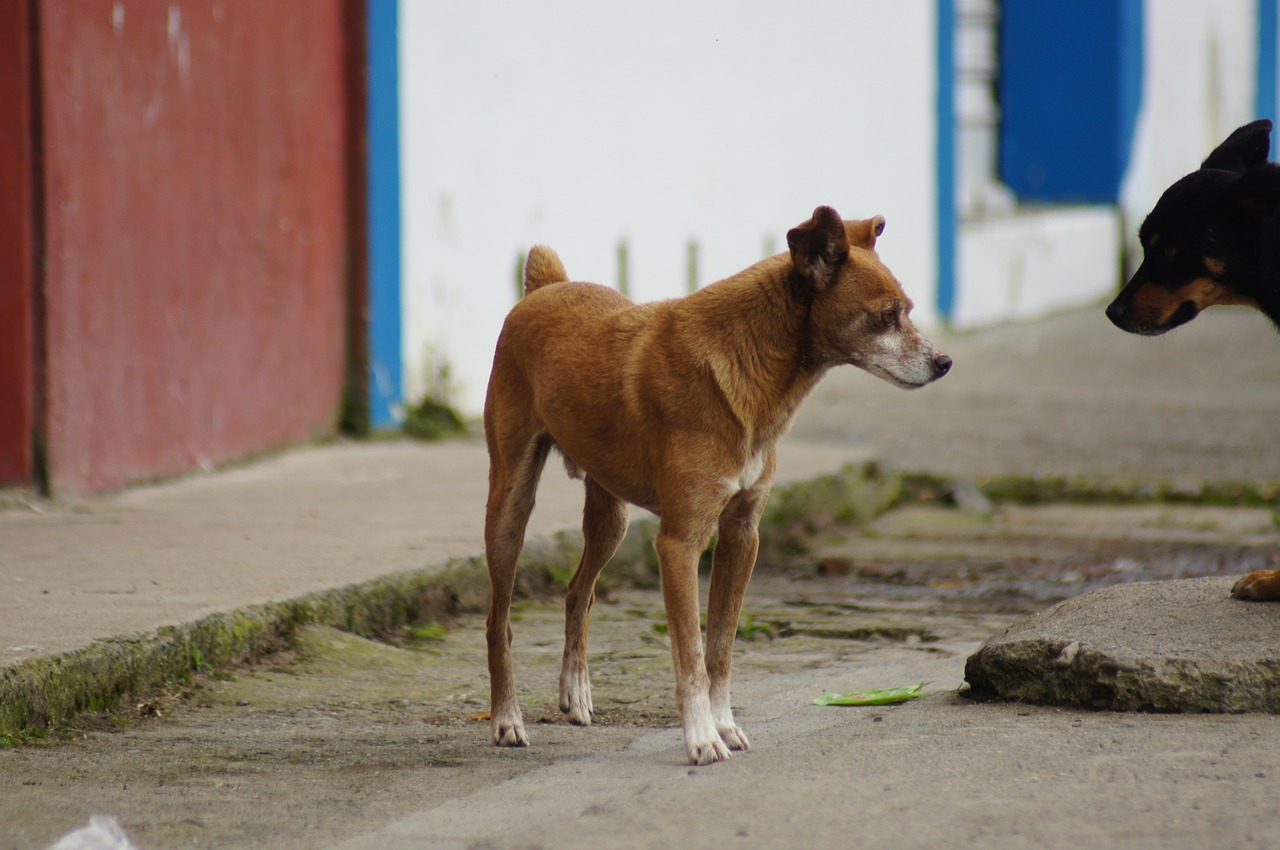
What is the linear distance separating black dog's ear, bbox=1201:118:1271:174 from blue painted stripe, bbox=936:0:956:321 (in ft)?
32.6

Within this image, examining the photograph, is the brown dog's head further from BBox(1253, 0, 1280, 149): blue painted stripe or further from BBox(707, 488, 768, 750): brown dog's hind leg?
BBox(1253, 0, 1280, 149): blue painted stripe

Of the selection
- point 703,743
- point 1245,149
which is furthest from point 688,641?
point 1245,149

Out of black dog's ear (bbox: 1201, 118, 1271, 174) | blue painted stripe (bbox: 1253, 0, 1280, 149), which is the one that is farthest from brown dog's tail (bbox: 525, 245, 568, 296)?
blue painted stripe (bbox: 1253, 0, 1280, 149)

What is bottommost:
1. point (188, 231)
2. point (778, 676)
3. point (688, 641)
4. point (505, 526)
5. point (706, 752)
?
point (778, 676)

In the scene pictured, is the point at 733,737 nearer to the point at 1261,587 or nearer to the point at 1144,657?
the point at 1144,657

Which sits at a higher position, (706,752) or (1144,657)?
(1144,657)

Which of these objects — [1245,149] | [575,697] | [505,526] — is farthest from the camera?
[1245,149]

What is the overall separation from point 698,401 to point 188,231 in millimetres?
4047

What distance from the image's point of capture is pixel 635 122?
34.5 feet

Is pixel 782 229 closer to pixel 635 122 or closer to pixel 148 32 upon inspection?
pixel 635 122

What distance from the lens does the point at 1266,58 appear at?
2858 cm

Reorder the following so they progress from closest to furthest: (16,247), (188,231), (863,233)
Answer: (863,233) → (16,247) → (188,231)

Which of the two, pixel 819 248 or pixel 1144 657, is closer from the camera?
pixel 819 248

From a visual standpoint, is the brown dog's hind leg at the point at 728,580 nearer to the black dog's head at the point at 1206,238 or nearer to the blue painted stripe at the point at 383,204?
the black dog's head at the point at 1206,238
